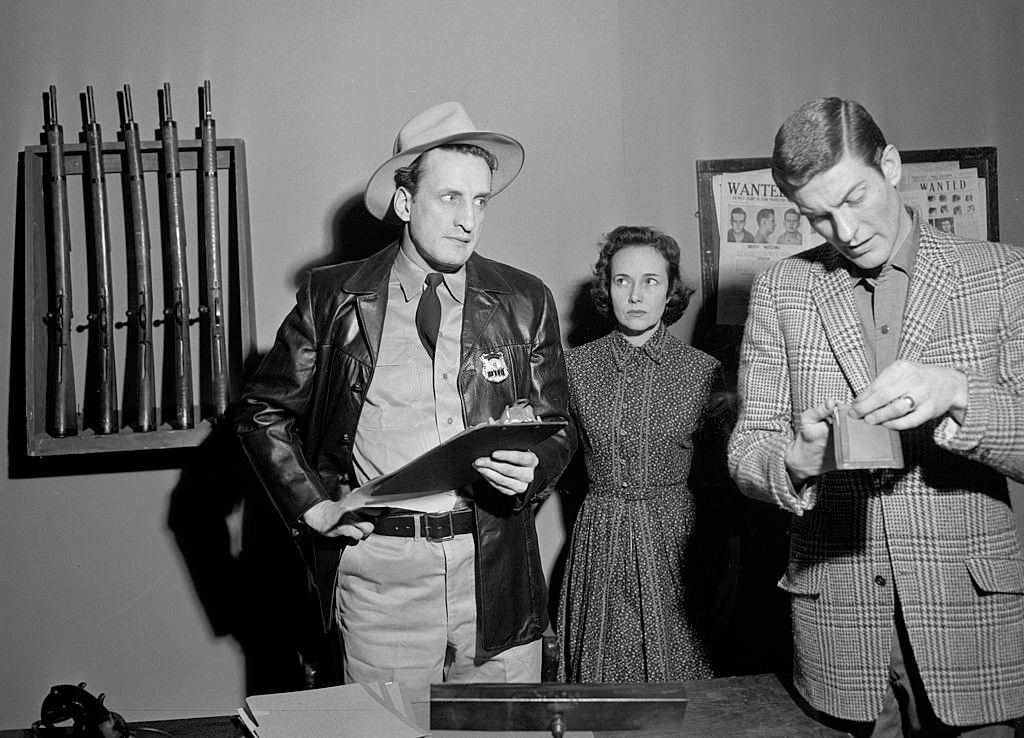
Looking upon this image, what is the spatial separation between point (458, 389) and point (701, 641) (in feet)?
3.71

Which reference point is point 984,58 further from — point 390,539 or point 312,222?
point 390,539

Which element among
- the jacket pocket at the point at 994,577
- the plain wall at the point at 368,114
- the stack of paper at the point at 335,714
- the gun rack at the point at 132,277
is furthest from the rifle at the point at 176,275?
the jacket pocket at the point at 994,577

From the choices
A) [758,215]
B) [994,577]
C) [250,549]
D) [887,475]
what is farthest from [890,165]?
[250,549]

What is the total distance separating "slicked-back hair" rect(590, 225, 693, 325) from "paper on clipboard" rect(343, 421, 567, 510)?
3.31ft

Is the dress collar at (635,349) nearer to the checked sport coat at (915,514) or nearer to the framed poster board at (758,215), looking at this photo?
the framed poster board at (758,215)

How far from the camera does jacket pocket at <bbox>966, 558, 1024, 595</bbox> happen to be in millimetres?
1638

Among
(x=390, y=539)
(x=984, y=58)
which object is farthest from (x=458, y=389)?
(x=984, y=58)

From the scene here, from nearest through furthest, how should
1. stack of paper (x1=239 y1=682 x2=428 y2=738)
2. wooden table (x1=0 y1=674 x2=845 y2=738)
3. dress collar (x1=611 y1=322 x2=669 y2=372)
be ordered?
stack of paper (x1=239 y1=682 x2=428 y2=738) → wooden table (x1=0 y1=674 x2=845 y2=738) → dress collar (x1=611 y1=322 x2=669 y2=372)

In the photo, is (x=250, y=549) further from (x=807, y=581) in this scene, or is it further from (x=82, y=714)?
→ (x=807, y=581)

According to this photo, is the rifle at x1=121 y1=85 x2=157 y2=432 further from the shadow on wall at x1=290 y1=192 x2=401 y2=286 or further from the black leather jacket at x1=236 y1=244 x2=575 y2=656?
the black leather jacket at x1=236 y1=244 x2=575 y2=656

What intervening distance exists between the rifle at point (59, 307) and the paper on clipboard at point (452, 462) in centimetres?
139

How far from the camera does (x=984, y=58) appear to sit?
10.2 ft

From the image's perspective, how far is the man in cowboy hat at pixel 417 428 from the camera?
2.22 meters

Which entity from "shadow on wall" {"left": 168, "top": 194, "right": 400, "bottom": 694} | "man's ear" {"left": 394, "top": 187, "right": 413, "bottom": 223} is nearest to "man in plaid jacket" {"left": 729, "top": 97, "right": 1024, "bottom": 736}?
"man's ear" {"left": 394, "top": 187, "right": 413, "bottom": 223}
